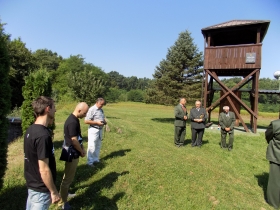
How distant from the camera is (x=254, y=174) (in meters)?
6.35

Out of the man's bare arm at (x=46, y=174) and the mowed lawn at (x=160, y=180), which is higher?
the man's bare arm at (x=46, y=174)

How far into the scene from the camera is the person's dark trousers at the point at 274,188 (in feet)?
15.0

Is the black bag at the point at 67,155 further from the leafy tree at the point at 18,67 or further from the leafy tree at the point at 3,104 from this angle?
the leafy tree at the point at 18,67

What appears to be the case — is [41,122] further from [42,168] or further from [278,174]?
[278,174]

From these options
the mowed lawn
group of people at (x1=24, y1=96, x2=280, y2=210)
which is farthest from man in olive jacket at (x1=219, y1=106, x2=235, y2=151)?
group of people at (x1=24, y1=96, x2=280, y2=210)

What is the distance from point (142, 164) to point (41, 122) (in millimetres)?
4203

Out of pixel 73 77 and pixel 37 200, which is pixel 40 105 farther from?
pixel 73 77

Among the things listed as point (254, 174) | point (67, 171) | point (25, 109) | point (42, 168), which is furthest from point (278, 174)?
point (25, 109)

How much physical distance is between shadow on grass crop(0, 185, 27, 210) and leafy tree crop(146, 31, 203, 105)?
48.0 feet

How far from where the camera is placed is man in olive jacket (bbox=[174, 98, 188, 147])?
8.28 metres

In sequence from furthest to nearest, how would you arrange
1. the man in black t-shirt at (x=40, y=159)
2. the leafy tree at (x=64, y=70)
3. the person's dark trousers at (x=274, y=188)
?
the leafy tree at (x=64, y=70)
the person's dark trousers at (x=274, y=188)
the man in black t-shirt at (x=40, y=159)

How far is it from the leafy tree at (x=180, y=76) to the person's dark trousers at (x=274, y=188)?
13.2 m

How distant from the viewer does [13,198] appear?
423 centimetres

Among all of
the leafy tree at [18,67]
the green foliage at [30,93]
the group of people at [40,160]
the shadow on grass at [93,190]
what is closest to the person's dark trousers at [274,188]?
the shadow on grass at [93,190]
